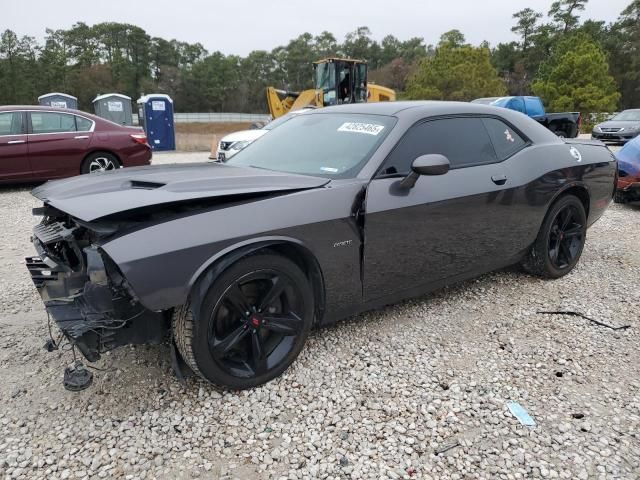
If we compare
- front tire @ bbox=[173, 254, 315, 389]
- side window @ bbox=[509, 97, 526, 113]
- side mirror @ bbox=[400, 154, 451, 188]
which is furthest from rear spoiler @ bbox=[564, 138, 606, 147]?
side window @ bbox=[509, 97, 526, 113]

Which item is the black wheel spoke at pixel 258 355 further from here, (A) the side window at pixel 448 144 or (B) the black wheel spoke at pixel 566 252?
(B) the black wheel spoke at pixel 566 252

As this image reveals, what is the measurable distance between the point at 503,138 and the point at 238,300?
256 cm

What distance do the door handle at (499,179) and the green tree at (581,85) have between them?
34247 mm

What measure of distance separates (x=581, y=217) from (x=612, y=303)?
918 mm

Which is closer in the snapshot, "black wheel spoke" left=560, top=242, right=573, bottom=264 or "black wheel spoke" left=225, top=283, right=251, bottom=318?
"black wheel spoke" left=225, top=283, right=251, bottom=318

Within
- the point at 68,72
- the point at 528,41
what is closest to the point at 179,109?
the point at 68,72

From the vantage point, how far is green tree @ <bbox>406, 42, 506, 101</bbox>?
117 ft

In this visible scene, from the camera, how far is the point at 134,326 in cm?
219

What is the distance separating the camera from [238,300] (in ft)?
7.72

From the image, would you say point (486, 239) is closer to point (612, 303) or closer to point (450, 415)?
point (612, 303)

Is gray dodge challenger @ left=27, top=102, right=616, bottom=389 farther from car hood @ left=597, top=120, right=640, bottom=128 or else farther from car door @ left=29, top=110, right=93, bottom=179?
car hood @ left=597, top=120, right=640, bottom=128

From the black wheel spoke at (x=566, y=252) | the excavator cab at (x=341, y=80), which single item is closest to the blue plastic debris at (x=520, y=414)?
the black wheel spoke at (x=566, y=252)

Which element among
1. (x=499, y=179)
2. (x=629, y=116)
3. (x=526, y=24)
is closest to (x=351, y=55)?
(x=526, y=24)

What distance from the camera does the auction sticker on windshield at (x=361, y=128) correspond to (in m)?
3.05
